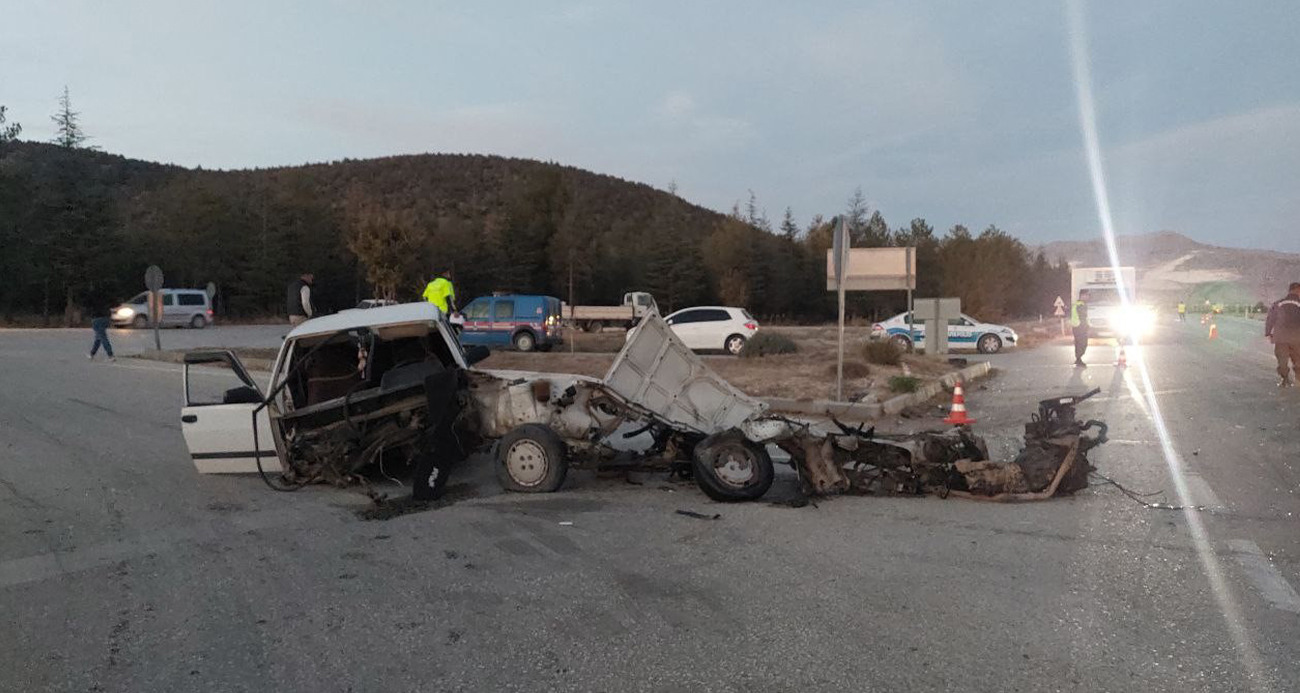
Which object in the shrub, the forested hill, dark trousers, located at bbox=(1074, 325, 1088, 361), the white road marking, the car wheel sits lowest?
the white road marking

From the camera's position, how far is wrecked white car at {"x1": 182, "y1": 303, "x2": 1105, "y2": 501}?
733cm

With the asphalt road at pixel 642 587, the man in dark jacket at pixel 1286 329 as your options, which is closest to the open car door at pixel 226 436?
the asphalt road at pixel 642 587

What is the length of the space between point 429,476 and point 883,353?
47.4 ft

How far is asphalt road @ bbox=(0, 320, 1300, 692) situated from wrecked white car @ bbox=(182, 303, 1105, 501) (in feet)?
0.75

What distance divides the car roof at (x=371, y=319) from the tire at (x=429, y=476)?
125cm

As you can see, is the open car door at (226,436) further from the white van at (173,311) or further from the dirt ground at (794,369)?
the white van at (173,311)

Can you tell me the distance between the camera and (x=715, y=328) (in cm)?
2667

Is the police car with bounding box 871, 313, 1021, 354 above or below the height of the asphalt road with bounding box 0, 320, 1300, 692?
above

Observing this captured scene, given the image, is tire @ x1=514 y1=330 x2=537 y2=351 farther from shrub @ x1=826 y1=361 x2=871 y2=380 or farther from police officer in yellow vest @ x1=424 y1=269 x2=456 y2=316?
police officer in yellow vest @ x1=424 y1=269 x2=456 y2=316

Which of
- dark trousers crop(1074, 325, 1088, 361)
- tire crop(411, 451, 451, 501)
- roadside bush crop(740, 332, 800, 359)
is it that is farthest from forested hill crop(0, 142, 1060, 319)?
tire crop(411, 451, 451, 501)

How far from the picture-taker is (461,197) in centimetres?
10625

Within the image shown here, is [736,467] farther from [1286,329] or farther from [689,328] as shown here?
[689,328]

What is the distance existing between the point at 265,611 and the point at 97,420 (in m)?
9.24

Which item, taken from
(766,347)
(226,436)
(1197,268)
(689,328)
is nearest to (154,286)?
(689,328)
